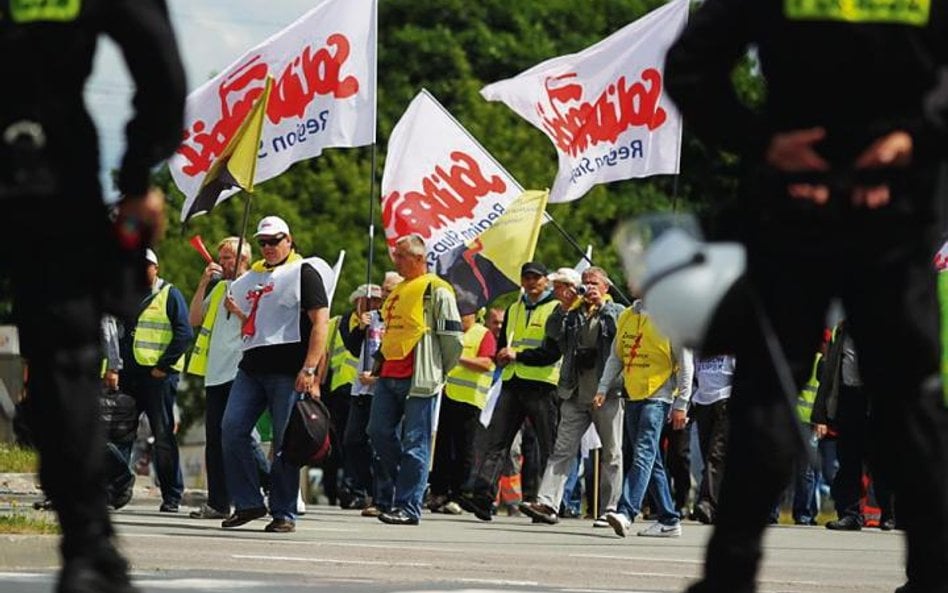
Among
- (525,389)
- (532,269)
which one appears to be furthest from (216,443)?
(532,269)

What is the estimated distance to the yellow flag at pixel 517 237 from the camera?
838 inches

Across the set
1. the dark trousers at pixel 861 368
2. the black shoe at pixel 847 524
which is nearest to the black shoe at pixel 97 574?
the dark trousers at pixel 861 368

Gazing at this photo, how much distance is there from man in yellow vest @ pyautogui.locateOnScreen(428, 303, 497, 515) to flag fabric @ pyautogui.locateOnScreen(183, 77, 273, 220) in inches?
143

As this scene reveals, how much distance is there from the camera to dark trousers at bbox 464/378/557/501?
784 inches

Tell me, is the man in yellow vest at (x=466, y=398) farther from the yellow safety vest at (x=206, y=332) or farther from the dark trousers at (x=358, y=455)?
the yellow safety vest at (x=206, y=332)

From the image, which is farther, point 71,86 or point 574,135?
point 574,135

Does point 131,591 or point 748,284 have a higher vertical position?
point 748,284

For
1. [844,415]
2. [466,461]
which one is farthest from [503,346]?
[844,415]

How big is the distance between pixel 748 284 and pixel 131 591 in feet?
5.65

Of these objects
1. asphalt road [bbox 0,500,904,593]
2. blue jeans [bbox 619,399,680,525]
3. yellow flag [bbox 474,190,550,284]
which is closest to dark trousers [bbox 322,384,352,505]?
yellow flag [bbox 474,190,550,284]

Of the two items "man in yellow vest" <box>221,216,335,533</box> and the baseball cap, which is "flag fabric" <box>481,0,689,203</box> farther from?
"man in yellow vest" <box>221,216,335,533</box>

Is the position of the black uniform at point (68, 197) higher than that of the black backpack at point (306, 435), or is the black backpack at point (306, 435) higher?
the black uniform at point (68, 197)

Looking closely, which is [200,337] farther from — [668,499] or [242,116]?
[668,499]

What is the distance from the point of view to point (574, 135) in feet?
70.6
